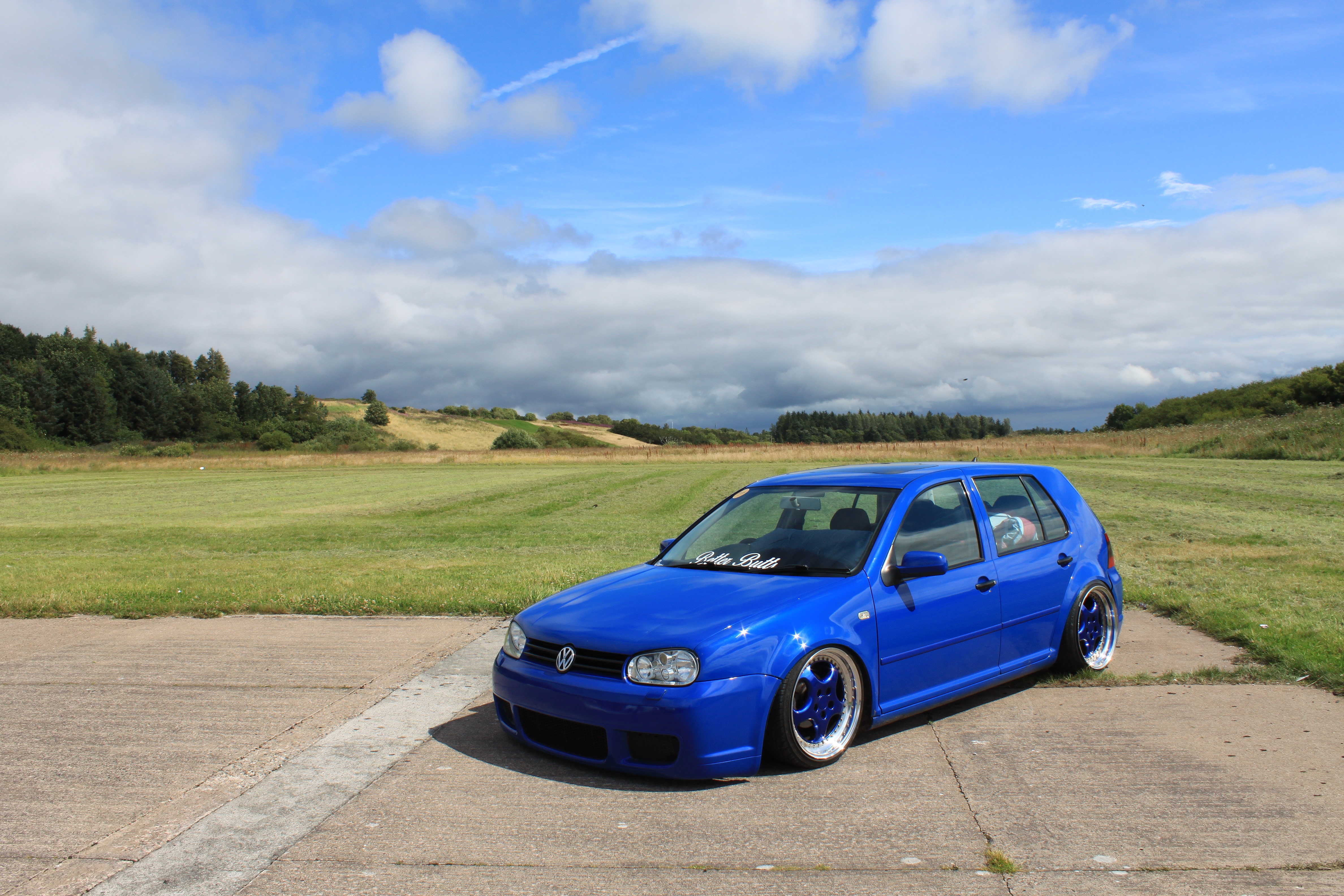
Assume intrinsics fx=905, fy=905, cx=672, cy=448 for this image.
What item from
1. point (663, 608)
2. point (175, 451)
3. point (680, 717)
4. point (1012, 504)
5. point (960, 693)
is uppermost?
point (175, 451)

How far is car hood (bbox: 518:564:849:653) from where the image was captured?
4281 mm

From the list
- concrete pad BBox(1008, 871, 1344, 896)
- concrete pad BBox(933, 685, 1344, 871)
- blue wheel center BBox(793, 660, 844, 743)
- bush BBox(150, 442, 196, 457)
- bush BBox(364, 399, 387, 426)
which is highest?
bush BBox(364, 399, 387, 426)

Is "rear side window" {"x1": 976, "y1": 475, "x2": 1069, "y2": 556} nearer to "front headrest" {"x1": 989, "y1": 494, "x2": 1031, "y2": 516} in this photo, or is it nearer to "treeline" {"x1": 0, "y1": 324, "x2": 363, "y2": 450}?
"front headrest" {"x1": 989, "y1": 494, "x2": 1031, "y2": 516}

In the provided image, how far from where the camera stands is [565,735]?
14.7 ft

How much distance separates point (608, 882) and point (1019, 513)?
384cm

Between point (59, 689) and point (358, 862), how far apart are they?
397 centimetres

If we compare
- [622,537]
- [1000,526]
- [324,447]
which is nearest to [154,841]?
[1000,526]

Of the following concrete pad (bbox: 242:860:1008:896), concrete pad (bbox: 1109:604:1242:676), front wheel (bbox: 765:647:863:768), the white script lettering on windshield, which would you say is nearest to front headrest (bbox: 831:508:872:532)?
the white script lettering on windshield

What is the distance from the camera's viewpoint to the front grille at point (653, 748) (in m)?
4.14

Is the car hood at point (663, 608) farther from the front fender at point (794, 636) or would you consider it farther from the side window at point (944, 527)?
the side window at point (944, 527)

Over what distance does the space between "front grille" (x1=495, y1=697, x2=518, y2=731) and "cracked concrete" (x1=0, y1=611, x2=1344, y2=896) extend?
0.54 feet

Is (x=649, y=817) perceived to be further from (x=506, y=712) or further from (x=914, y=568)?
(x=914, y=568)

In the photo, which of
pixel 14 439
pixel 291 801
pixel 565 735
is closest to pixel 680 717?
pixel 565 735

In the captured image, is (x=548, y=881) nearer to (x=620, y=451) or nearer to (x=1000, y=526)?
(x=1000, y=526)
